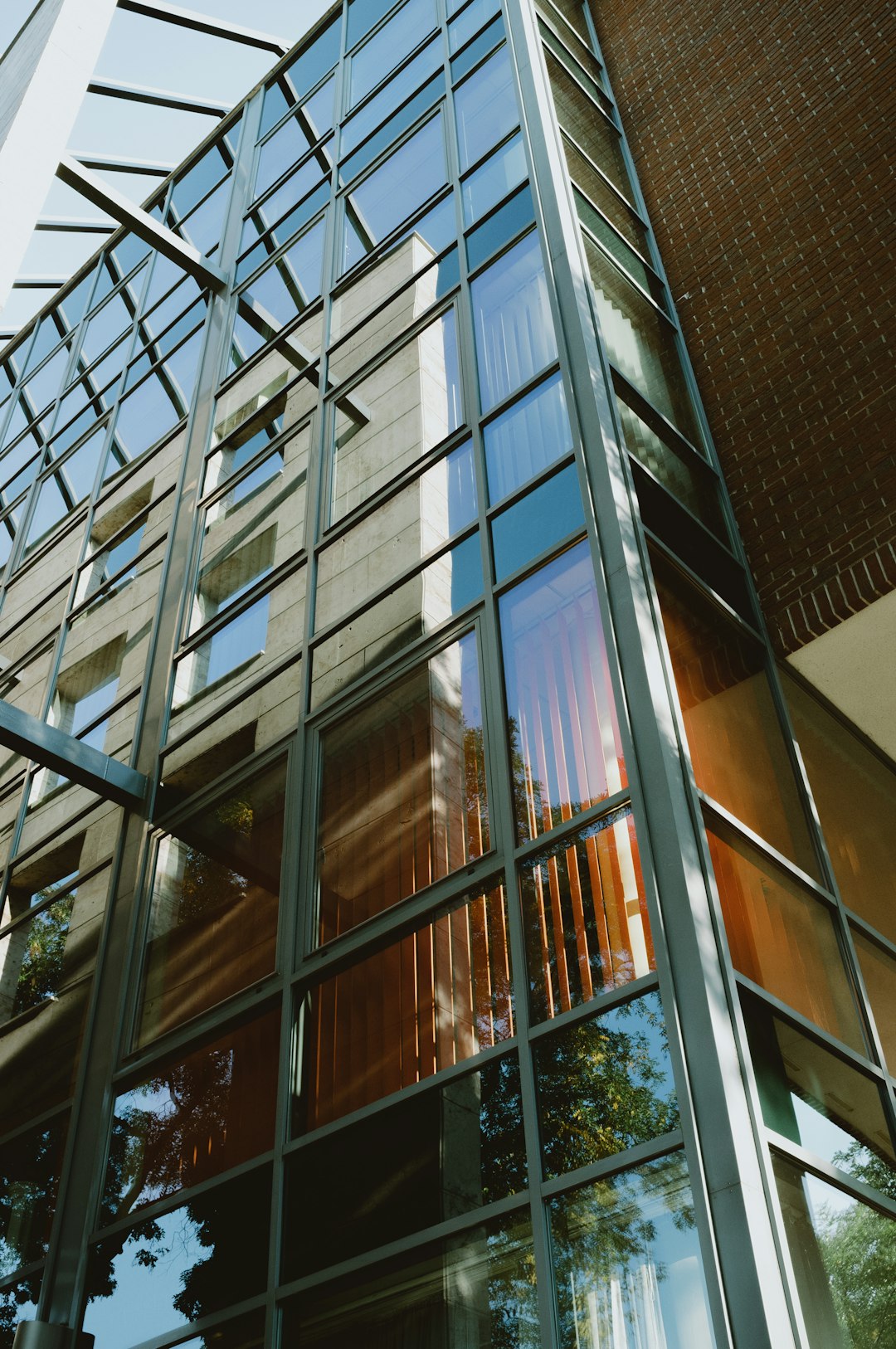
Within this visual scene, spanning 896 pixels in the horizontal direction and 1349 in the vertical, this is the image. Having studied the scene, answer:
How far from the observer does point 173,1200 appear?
24.1ft

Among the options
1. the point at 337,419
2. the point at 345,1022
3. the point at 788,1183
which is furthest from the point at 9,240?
the point at 788,1183

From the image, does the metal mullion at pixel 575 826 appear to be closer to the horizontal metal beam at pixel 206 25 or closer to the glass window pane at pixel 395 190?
the glass window pane at pixel 395 190

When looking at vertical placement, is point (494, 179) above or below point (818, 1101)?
above

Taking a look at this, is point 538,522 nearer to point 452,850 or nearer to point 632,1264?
point 452,850

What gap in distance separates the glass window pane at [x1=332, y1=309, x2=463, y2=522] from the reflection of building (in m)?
0.04

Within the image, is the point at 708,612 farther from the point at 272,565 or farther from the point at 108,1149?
the point at 108,1149

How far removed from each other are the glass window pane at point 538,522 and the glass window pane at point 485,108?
15.1ft

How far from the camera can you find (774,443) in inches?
382

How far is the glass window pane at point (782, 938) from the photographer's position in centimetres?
623

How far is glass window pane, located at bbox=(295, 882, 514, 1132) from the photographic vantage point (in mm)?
6223

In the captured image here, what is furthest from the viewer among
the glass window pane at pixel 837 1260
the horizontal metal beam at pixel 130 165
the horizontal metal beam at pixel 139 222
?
the horizontal metal beam at pixel 130 165

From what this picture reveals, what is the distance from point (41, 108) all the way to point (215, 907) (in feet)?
22.2

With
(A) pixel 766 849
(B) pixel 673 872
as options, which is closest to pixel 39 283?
(A) pixel 766 849

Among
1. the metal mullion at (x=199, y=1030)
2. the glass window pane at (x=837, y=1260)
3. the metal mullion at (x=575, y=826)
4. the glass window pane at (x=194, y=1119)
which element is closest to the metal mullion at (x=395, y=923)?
the metal mullion at (x=575, y=826)
